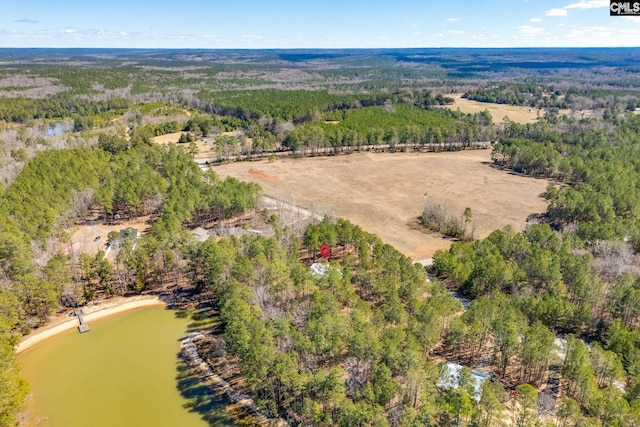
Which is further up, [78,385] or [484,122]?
[484,122]

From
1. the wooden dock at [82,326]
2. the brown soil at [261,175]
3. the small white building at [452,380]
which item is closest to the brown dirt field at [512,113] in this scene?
the brown soil at [261,175]

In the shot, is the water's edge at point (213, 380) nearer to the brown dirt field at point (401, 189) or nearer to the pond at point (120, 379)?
the pond at point (120, 379)

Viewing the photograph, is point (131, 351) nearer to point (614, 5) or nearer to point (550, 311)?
point (550, 311)

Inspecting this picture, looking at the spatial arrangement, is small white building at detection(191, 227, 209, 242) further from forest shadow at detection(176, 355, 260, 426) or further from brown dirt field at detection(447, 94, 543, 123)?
brown dirt field at detection(447, 94, 543, 123)

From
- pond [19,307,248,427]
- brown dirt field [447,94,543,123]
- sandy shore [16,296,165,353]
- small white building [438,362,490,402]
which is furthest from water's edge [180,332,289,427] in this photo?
brown dirt field [447,94,543,123]

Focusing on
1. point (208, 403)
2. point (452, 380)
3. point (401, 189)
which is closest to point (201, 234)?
point (208, 403)

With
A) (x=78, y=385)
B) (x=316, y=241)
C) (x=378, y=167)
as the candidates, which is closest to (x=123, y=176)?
(x=316, y=241)

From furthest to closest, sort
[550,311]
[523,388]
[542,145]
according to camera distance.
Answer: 1. [542,145]
2. [550,311]
3. [523,388]
